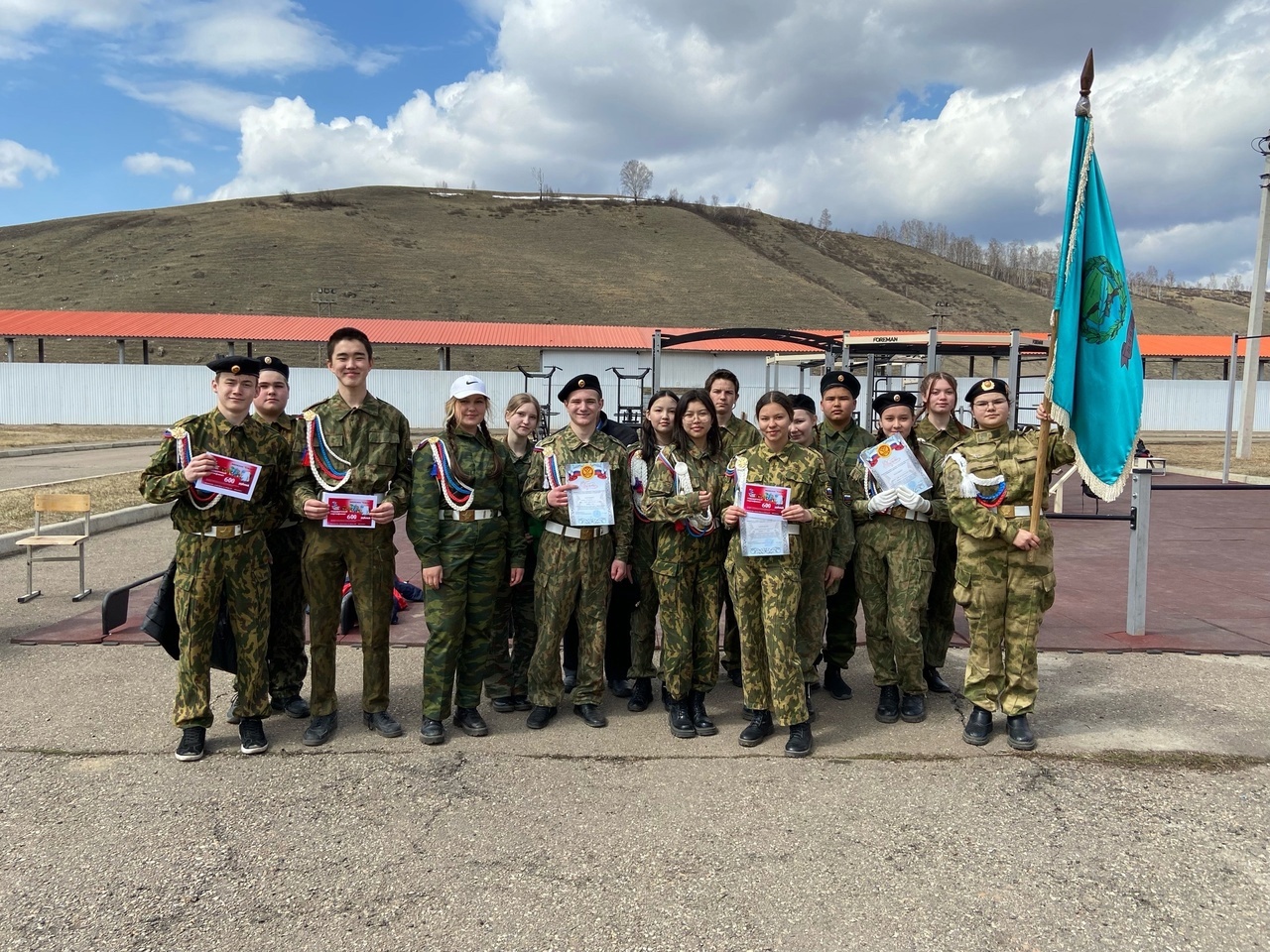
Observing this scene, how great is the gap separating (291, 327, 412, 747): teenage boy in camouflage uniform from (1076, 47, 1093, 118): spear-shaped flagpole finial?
349 cm

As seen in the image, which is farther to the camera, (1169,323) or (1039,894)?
(1169,323)

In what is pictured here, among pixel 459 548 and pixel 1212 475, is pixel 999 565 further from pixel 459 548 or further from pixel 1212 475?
pixel 1212 475

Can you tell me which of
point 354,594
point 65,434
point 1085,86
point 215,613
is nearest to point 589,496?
point 354,594

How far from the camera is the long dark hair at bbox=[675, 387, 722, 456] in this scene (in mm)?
3930

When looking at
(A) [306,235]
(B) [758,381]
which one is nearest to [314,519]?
(B) [758,381]

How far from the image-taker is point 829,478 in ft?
14.1

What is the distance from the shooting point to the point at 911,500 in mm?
3977

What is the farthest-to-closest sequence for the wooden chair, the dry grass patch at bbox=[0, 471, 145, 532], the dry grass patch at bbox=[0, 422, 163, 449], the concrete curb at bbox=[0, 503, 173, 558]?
the dry grass patch at bbox=[0, 422, 163, 449]
the dry grass patch at bbox=[0, 471, 145, 532]
the concrete curb at bbox=[0, 503, 173, 558]
the wooden chair

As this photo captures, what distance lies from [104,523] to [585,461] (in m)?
8.49

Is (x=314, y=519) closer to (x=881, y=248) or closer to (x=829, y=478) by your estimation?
(x=829, y=478)

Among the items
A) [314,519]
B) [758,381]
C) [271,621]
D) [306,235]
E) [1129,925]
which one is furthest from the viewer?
[306,235]

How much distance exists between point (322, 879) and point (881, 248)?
333ft

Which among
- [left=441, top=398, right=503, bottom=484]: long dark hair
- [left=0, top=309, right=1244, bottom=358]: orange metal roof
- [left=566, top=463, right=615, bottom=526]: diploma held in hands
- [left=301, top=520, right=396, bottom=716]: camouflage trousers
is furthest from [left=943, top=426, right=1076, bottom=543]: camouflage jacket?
[left=0, top=309, right=1244, bottom=358]: orange metal roof

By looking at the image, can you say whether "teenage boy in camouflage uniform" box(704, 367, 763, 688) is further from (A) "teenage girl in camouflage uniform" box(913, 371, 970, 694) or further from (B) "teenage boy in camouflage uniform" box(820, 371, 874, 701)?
(A) "teenage girl in camouflage uniform" box(913, 371, 970, 694)
